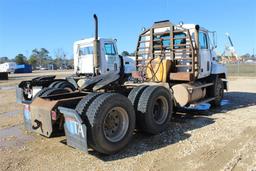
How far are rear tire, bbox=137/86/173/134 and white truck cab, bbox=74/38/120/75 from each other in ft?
19.6

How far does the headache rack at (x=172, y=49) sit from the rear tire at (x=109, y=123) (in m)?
3.36

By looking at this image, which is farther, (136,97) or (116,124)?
(136,97)

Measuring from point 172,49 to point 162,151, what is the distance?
166 inches

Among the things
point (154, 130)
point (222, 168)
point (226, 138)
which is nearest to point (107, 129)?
point (154, 130)

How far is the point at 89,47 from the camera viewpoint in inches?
479

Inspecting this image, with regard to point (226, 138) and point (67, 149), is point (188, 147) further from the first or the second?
point (67, 149)

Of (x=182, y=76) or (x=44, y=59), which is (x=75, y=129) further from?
(x=44, y=59)

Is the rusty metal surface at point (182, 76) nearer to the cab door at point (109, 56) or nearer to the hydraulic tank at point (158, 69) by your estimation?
the hydraulic tank at point (158, 69)

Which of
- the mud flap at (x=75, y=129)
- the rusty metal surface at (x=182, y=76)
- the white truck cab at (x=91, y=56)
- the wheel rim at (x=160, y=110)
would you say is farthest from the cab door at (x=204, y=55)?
the mud flap at (x=75, y=129)

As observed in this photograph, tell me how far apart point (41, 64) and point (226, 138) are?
Result: 119 m

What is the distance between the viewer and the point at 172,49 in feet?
27.3

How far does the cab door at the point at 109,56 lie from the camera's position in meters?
11.9

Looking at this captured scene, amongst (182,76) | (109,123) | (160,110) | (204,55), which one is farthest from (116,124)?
(204,55)

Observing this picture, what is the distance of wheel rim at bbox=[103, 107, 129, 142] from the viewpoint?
4887 millimetres
